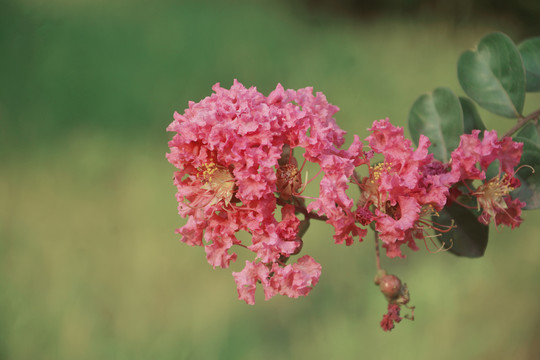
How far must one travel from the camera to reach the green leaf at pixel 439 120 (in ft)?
3.45

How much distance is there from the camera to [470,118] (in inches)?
43.1

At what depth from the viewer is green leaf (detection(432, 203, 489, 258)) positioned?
3.18 feet

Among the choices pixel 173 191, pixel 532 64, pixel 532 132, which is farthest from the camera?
pixel 173 191

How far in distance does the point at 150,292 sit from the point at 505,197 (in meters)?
1.29

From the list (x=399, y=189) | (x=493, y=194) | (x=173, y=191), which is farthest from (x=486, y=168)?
(x=173, y=191)

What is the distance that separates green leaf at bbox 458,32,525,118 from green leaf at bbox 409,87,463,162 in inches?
2.6

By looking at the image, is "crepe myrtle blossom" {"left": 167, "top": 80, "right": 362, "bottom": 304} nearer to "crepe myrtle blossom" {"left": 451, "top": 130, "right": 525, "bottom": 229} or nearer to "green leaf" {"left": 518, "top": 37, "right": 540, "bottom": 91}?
"crepe myrtle blossom" {"left": 451, "top": 130, "right": 525, "bottom": 229}

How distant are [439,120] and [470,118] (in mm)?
60

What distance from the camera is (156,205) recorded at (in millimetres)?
2105

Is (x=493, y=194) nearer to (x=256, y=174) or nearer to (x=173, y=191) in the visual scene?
(x=256, y=174)

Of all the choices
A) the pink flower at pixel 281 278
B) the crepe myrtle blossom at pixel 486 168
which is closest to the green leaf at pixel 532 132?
the crepe myrtle blossom at pixel 486 168

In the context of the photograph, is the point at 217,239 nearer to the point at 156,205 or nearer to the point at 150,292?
the point at 150,292

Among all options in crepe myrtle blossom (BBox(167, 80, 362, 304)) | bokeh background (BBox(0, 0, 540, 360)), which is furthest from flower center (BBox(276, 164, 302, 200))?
bokeh background (BBox(0, 0, 540, 360))

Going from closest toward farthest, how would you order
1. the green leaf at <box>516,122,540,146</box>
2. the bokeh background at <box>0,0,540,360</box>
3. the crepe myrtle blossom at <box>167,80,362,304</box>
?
the crepe myrtle blossom at <box>167,80,362,304</box>
the green leaf at <box>516,122,540,146</box>
the bokeh background at <box>0,0,540,360</box>
